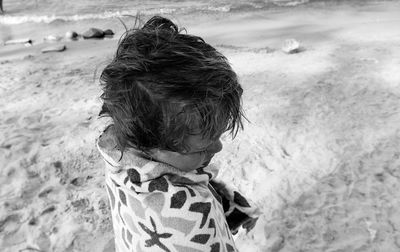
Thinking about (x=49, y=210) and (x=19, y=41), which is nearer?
(x=49, y=210)

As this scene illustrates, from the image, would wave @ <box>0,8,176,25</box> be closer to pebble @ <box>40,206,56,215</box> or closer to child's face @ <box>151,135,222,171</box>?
pebble @ <box>40,206,56,215</box>

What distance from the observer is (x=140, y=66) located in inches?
40.4

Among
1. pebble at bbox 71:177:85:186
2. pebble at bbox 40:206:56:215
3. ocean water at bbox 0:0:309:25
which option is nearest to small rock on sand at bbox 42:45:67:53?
ocean water at bbox 0:0:309:25

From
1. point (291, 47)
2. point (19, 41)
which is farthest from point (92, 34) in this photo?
point (291, 47)

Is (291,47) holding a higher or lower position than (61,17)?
higher

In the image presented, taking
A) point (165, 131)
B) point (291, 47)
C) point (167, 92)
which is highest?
point (167, 92)

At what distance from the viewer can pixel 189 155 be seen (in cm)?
116

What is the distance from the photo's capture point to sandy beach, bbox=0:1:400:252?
2.74m

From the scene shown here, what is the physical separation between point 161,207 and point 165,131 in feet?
0.65

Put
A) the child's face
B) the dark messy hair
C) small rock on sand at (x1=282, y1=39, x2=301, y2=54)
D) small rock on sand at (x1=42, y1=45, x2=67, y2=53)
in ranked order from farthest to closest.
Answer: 1. small rock on sand at (x1=42, y1=45, x2=67, y2=53)
2. small rock on sand at (x1=282, y1=39, x2=301, y2=54)
3. the child's face
4. the dark messy hair

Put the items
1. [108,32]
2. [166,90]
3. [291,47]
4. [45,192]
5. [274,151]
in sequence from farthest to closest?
[108,32], [291,47], [274,151], [45,192], [166,90]

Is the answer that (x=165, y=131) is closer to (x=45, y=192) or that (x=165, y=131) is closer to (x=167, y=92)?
(x=167, y=92)

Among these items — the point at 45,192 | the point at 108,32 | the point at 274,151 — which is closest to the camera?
the point at 45,192

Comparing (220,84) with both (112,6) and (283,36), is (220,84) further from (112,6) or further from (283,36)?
(112,6)
